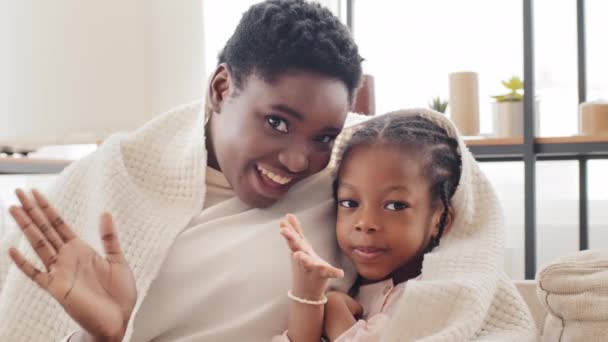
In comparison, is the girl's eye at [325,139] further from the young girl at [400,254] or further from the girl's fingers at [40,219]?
the girl's fingers at [40,219]

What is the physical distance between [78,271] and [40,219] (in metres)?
0.08

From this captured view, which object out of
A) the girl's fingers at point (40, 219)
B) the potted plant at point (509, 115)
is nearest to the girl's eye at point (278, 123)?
the girl's fingers at point (40, 219)

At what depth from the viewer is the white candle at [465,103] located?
2551 millimetres

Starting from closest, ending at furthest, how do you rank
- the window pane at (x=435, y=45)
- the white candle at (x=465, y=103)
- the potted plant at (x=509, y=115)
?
the potted plant at (x=509, y=115)
the white candle at (x=465, y=103)
the window pane at (x=435, y=45)

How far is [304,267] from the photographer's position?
0.93m

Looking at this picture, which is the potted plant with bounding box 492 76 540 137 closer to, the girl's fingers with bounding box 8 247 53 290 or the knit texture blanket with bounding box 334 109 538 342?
the knit texture blanket with bounding box 334 109 538 342

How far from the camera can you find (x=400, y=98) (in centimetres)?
340

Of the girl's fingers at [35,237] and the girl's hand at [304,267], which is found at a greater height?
the girl's fingers at [35,237]

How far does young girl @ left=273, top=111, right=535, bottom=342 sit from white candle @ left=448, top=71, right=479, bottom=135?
142 cm

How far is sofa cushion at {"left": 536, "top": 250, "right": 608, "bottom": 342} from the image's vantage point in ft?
3.16

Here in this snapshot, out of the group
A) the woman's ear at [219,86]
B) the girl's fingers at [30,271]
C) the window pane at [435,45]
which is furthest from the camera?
the window pane at [435,45]

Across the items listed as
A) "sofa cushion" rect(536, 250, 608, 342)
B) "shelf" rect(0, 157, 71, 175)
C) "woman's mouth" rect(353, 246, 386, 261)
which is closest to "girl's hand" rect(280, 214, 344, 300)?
"woman's mouth" rect(353, 246, 386, 261)

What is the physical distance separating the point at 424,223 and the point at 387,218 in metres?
0.07

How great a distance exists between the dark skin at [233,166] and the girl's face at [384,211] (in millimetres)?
69
